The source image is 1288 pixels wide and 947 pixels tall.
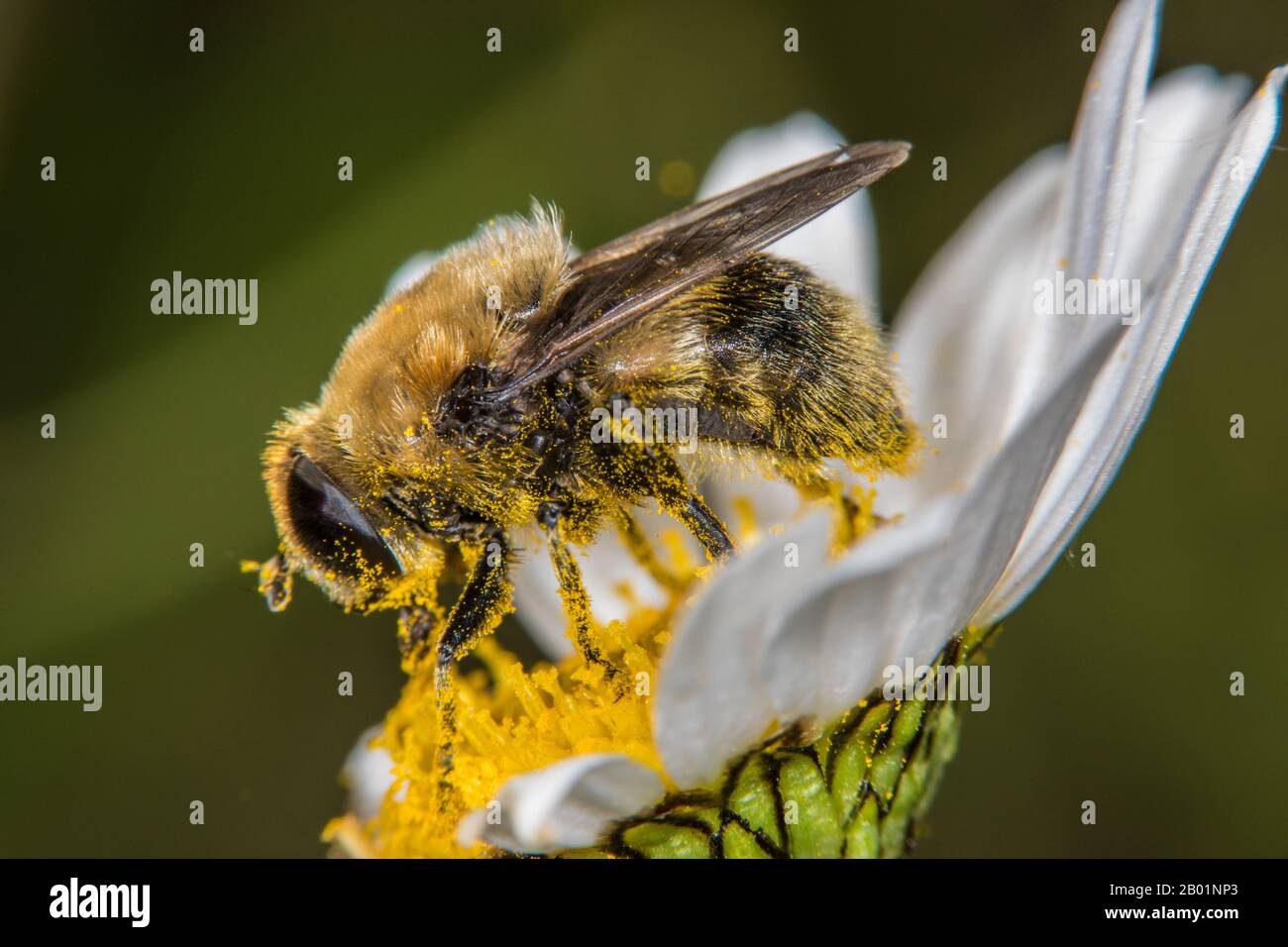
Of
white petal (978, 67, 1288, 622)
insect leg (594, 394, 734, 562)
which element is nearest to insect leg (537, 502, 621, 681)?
insect leg (594, 394, 734, 562)

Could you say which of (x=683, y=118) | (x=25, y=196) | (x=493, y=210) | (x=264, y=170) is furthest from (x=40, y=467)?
(x=683, y=118)

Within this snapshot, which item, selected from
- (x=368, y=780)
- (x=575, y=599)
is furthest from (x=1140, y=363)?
(x=368, y=780)

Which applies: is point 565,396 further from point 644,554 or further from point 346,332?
point 346,332

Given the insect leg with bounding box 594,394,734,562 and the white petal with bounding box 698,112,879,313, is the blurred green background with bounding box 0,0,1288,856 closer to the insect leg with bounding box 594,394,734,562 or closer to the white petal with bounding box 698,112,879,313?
the white petal with bounding box 698,112,879,313

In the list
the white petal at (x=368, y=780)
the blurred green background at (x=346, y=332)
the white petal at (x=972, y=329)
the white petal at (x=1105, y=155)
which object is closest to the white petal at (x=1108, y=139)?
the white petal at (x=1105, y=155)

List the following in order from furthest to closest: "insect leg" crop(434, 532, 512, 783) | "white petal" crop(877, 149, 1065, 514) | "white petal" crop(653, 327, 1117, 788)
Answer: "white petal" crop(877, 149, 1065, 514), "insect leg" crop(434, 532, 512, 783), "white petal" crop(653, 327, 1117, 788)
